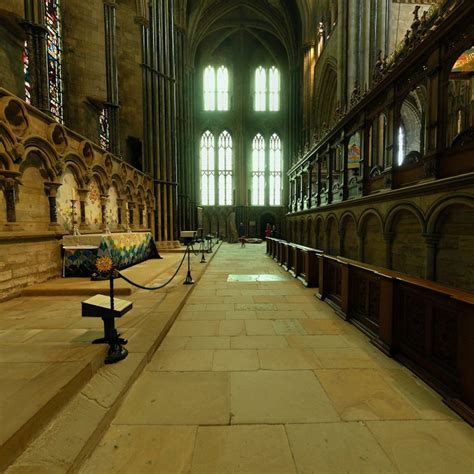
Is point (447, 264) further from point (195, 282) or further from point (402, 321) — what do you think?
point (195, 282)

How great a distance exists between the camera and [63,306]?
4.19m

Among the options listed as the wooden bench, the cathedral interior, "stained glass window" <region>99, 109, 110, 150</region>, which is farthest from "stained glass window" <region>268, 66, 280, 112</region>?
the wooden bench

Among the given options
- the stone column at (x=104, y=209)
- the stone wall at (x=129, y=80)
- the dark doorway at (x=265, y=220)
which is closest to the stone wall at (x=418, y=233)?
the stone column at (x=104, y=209)

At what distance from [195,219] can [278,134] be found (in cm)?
1154

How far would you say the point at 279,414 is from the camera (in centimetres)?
203

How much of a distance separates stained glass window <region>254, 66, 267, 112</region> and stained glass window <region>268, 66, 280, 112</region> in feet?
1.59

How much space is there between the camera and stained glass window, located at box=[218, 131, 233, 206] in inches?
1061

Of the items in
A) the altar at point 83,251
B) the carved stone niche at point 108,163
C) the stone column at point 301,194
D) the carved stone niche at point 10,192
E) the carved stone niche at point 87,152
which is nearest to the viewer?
the carved stone niche at point 10,192

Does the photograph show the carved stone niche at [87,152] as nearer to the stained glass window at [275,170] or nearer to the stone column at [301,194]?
the stone column at [301,194]

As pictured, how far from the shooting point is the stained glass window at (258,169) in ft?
88.4

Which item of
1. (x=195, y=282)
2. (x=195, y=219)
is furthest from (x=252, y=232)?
(x=195, y=282)

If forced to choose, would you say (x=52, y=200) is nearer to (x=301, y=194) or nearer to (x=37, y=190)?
(x=37, y=190)

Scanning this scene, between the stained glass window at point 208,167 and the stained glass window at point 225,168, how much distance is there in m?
0.68

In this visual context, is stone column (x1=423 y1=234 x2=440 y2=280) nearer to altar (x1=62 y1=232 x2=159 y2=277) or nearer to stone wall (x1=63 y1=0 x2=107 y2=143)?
altar (x1=62 y1=232 x2=159 y2=277)
